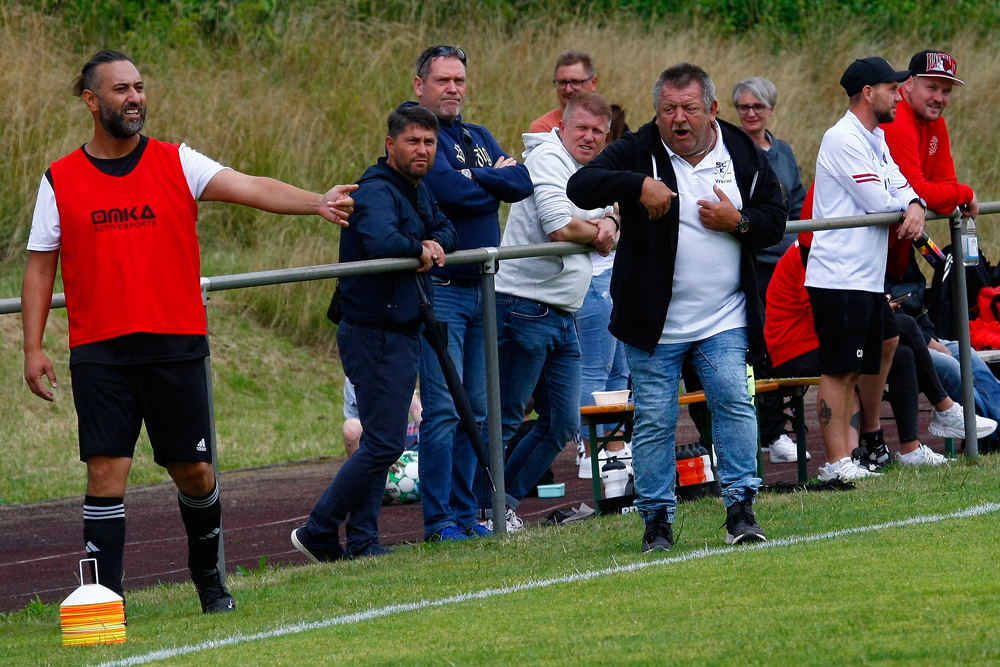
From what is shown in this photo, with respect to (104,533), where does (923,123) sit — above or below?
above

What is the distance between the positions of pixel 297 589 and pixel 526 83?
44.0 ft

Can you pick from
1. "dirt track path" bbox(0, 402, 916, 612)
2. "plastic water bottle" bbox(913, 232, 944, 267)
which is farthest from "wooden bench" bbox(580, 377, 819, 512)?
"plastic water bottle" bbox(913, 232, 944, 267)

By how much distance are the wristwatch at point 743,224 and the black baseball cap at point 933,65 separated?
2900 millimetres

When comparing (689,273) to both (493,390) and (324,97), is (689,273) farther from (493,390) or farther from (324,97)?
(324,97)

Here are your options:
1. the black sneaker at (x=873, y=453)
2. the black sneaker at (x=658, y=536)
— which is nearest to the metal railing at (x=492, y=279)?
the black sneaker at (x=873, y=453)

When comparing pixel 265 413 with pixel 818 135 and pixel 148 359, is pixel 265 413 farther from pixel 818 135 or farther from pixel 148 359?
pixel 818 135

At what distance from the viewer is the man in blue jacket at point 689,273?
6.86 m

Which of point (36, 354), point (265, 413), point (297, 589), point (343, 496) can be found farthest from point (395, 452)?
point (265, 413)

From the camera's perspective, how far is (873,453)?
954 centimetres

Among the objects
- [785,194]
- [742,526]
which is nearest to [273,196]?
[742,526]

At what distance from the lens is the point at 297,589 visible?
693 cm

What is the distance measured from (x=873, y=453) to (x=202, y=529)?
Result: 4.58 metres

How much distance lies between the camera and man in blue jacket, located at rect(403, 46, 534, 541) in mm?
8008

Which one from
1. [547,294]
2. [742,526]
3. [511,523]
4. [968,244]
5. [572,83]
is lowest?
[511,523]
